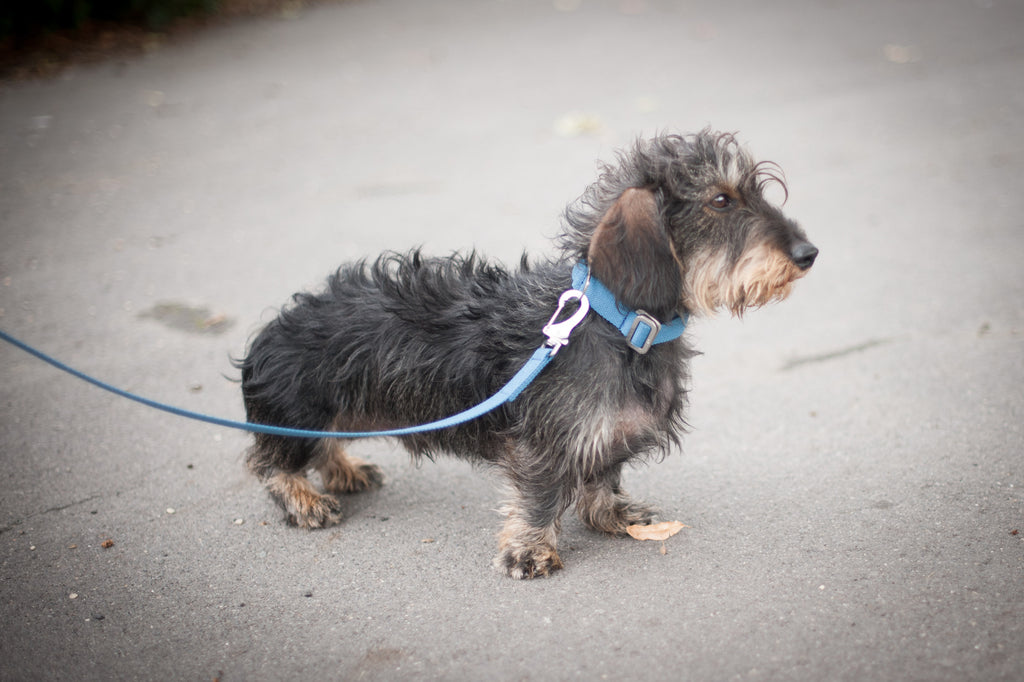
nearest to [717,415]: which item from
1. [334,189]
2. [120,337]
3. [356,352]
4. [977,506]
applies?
[977,506]

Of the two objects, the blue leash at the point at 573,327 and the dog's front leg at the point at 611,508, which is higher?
the blue leash at the point at 573,327

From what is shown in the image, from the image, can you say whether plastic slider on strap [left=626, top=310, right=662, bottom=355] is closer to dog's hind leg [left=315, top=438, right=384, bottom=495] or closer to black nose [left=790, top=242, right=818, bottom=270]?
black nose [left=790, top=242, right=818, bottom=270]

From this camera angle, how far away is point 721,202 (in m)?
3.06

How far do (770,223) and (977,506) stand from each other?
1.79 meters

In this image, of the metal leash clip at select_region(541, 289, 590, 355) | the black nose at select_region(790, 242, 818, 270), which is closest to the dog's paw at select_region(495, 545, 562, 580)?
the metal leash clip at select_region(541, 289, 590, 355)

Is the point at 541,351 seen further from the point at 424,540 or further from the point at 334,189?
the point at 334,189

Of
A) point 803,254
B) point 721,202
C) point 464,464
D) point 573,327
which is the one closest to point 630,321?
point 573,327

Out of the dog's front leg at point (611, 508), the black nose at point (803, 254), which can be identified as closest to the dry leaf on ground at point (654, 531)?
the dog's front leg at point (611, 508)

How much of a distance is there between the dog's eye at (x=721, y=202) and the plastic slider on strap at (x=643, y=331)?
0.49m

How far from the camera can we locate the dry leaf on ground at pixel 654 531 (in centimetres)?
367

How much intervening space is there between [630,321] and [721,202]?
1.89 feet

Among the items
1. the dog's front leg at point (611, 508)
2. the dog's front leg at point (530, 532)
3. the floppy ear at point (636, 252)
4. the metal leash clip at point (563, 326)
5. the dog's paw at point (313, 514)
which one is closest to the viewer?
the floppy ear at point (636, 252)

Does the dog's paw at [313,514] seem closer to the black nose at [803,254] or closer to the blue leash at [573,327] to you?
the blue leash at [573,327]

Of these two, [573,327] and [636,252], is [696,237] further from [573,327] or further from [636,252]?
[573,327]
